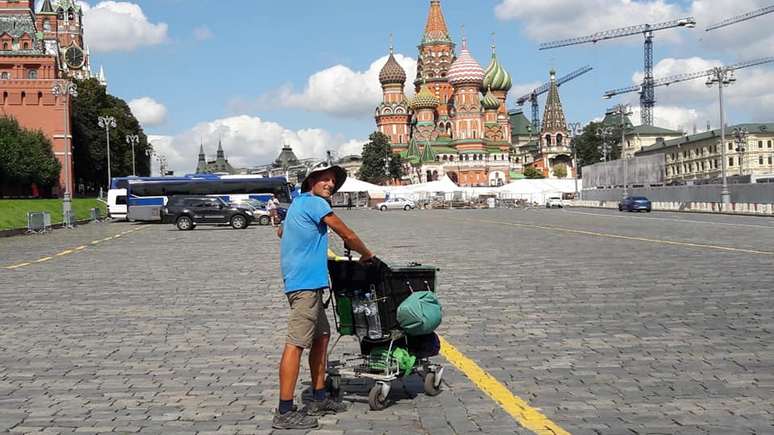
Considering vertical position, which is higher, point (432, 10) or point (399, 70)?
point (432, 10)

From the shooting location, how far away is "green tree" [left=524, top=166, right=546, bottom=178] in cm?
15862

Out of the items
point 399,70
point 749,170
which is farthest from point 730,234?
point 399,70

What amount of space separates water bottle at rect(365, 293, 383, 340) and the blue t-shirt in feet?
1.48

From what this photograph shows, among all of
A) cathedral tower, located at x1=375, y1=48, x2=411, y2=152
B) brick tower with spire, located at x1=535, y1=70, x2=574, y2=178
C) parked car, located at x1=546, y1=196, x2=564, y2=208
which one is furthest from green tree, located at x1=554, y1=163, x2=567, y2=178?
parked car, located at x1=546, y1=196, x2=564, y2=208

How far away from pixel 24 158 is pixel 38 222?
113 ft

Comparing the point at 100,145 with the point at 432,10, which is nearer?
the point at 100,145

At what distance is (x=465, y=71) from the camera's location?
453 feet

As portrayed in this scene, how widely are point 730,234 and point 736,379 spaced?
20.4m

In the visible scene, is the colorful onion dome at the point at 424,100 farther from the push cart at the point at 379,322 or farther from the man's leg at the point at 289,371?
the man's leg at the point at 289,371

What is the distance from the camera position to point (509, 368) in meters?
7.12

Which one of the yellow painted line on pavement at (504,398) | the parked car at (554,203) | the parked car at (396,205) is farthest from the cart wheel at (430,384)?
the parked car at (396,205)

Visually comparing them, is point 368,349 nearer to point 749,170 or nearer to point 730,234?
point 730,234

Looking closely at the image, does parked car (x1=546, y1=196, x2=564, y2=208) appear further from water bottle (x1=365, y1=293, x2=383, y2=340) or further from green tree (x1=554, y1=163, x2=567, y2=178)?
green tree (x1=554, y1=163, x2=567, y2=178)

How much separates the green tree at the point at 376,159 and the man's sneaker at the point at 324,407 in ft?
400
